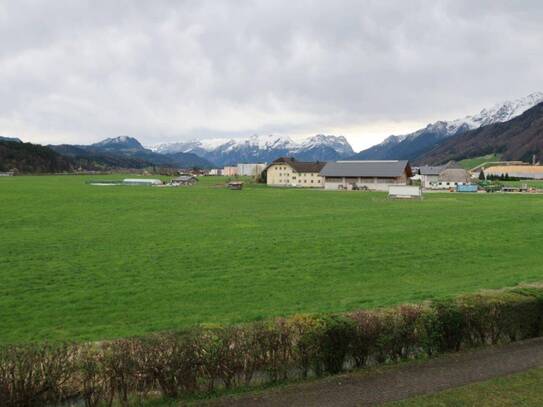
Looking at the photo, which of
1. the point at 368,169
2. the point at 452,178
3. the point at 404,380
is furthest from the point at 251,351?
the point at 452,178

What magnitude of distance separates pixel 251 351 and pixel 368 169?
3554 inches

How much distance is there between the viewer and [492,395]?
811cm

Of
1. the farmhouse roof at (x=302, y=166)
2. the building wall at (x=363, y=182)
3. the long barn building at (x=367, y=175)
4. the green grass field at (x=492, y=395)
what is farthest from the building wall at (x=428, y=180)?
the green grass field at (x=492, y=395)

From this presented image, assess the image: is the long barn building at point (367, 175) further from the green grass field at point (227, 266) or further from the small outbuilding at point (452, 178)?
the green grass field at point (227, 266)

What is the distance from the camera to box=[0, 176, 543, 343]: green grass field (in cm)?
1461

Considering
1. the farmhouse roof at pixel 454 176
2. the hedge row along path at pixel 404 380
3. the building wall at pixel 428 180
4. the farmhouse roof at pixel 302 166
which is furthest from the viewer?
the farmhouse roof at pixel 302 166

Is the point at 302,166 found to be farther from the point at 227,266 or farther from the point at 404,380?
the point at 404,380

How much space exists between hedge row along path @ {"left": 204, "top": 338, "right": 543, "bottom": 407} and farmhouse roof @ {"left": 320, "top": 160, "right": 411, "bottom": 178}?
8367 centimetres

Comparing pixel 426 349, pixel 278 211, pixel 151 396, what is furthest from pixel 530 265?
pixel 278 211

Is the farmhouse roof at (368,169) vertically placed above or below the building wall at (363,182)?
above

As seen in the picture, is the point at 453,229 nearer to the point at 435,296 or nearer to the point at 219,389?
the point at 435,296

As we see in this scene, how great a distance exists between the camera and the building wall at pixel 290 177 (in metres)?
108

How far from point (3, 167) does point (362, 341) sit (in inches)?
7319

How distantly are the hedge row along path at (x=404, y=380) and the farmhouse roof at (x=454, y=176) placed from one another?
309ft
